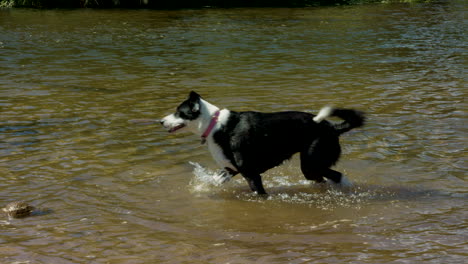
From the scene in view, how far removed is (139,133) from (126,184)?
6.73 ft

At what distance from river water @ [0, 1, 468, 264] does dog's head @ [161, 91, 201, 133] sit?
0.75 m

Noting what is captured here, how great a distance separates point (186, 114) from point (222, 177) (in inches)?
33.4

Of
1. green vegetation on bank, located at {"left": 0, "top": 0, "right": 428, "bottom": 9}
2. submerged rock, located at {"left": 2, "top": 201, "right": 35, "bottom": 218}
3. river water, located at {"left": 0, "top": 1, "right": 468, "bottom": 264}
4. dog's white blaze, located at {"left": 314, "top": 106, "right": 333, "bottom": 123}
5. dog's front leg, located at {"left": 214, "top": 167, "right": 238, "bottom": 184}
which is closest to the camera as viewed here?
river water, located at {"left": 0, "top": 1, "right": 468, "bottom": 264}

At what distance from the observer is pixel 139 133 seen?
29.7 ft

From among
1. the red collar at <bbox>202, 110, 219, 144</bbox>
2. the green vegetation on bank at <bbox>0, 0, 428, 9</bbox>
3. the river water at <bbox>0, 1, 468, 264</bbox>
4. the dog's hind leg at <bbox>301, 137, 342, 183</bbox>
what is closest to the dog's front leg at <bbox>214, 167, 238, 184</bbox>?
the river water at <bbox>0, 1, 468, 264</bbox>

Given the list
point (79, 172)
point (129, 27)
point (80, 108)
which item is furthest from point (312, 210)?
point (129, 27)

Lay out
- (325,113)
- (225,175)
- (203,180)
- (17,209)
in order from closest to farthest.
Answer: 1. (17,209)
2. (325,113)
3. (225,175)
4. (203,180)

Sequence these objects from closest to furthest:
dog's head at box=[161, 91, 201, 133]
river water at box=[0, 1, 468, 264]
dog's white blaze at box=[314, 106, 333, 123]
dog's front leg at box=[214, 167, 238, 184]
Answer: river water at box=[0, 1, 468, 264], dog's white blaze at box=[314, 106, 333, 123], dog's head at box=[161, 91, 201, 133], dog's front leg at box=[214, 167, 238, 184]

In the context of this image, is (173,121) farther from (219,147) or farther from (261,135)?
(261,135)

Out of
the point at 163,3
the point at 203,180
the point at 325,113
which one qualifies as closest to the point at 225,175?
the point at 203,180

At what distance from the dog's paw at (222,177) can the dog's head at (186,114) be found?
2.28 feet

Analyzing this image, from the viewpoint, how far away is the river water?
538 cm

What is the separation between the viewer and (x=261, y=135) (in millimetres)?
6688

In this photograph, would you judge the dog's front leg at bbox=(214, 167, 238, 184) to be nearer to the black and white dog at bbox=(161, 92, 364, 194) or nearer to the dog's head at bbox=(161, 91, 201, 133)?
the black and white dog at bbox=(161, 92, 364, 194)
